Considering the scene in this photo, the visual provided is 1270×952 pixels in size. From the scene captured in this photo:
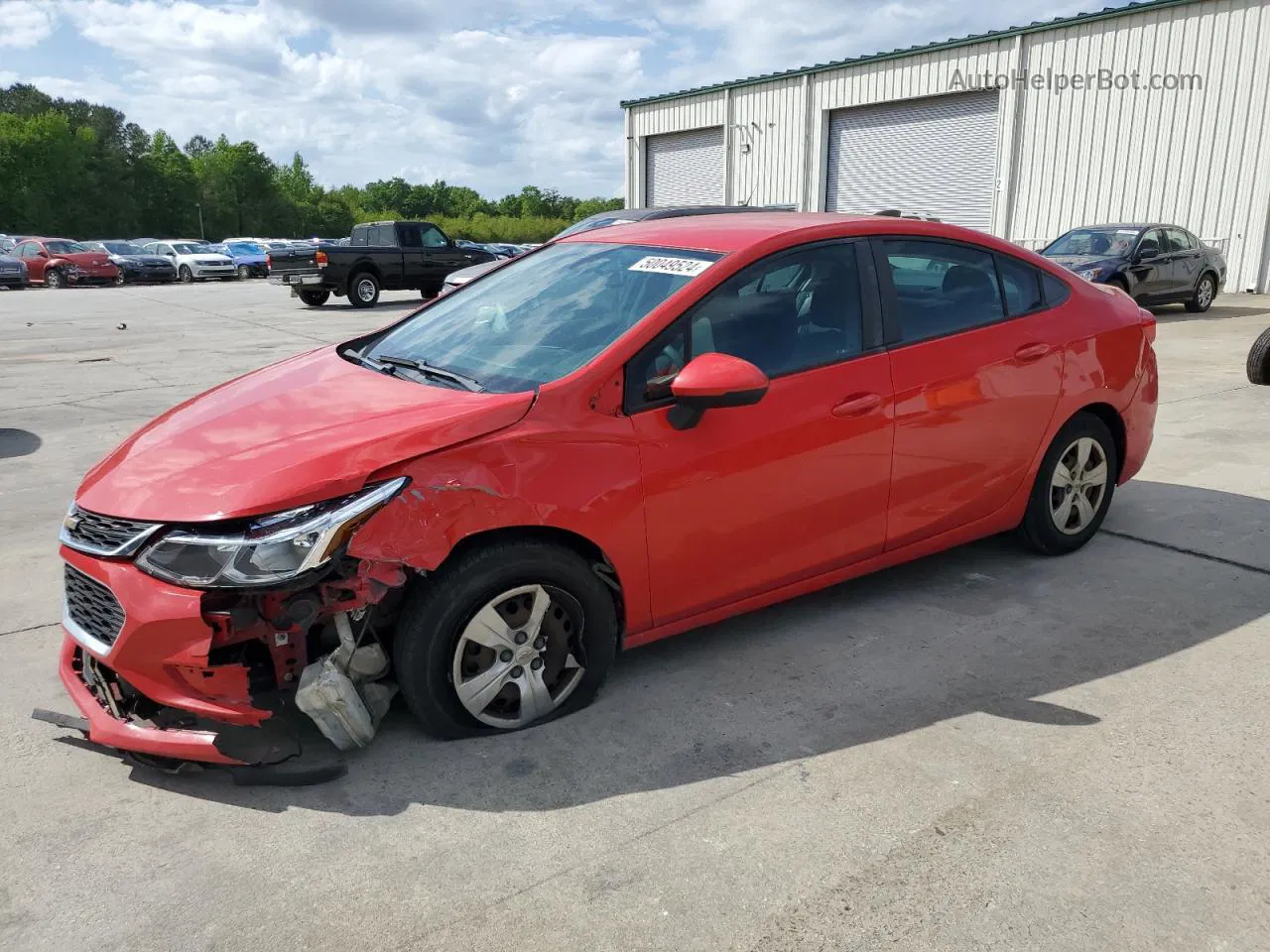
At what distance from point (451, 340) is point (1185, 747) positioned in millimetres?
2956

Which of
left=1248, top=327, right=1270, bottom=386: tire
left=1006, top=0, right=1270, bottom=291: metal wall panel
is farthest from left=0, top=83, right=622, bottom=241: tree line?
left=1248, top=327, right=1270, bottom=386: tire

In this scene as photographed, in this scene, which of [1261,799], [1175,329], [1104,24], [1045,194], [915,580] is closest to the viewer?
[1261,799]

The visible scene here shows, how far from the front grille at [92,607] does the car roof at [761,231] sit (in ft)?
7.57

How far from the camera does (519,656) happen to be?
128 inches

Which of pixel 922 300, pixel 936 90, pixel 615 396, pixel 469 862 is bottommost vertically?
pixel 469 862

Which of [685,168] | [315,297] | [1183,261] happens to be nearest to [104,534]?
[1183,261]

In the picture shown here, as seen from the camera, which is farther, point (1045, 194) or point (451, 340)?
point (1045, 194)

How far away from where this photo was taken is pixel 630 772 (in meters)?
3.12

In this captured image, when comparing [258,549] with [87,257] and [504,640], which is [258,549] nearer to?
[504,640]

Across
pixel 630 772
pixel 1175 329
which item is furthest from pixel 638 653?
pixel 1175 329

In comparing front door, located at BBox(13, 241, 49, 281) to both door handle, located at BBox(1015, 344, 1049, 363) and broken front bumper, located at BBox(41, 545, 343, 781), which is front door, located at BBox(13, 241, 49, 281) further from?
door handle, located at BBox(1015, 344, 1049, 363)

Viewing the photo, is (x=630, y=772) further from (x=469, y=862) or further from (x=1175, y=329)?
(x=1175, y=329)

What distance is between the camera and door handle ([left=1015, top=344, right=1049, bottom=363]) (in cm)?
441

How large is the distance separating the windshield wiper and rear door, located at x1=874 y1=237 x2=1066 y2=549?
1651 millimetres
